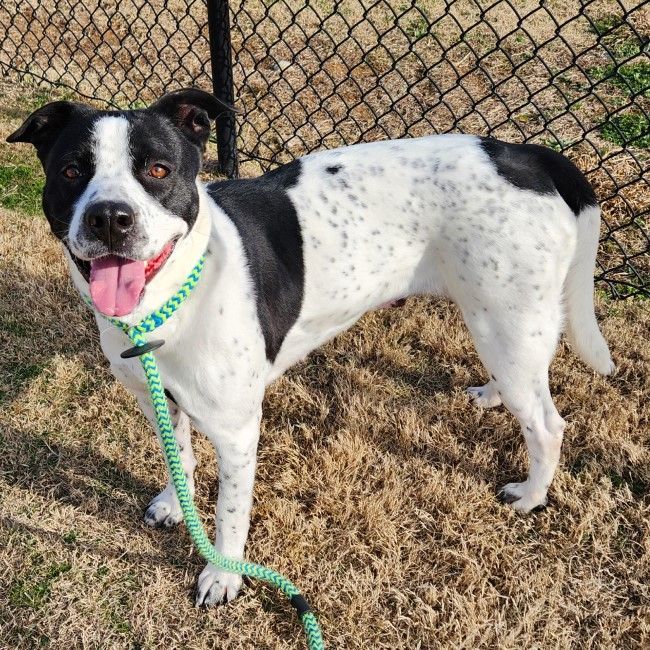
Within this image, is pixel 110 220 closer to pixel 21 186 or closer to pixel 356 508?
pixel 356 508

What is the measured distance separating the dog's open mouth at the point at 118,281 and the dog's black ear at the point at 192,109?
20.5 inches

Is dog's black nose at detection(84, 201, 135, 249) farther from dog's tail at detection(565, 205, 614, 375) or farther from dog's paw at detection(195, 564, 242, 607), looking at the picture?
dog's tail at detection(565, 205, 614, 375)

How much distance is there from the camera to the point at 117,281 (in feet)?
6.51

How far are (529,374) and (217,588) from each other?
135 centimetres

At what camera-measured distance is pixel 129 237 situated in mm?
1892

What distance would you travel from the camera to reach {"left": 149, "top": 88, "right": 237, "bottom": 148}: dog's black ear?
224 cm

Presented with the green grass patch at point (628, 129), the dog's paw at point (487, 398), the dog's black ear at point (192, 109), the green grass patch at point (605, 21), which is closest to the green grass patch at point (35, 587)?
the dog's black ear at point (192, 109)

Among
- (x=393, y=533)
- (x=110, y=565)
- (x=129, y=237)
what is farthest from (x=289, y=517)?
(x=129, y=237)

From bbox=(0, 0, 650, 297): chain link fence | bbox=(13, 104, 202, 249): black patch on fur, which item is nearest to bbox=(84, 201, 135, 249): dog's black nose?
bbox=(13, 104, 202, 249): black patch on fur

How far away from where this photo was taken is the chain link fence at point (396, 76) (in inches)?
169

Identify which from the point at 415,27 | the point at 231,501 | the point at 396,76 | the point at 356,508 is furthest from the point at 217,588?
the point at 415,27

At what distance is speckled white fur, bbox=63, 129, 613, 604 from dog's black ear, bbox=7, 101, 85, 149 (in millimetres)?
434

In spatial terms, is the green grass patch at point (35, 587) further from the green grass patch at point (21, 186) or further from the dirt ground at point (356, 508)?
the green grass patch at point (21, 186)

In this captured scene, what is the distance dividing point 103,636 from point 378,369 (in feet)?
5.60
